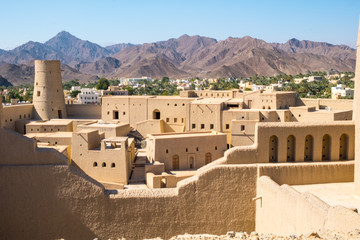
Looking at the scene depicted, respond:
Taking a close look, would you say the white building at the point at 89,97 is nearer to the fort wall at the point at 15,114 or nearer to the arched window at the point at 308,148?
the fort wall at the point at 15,114

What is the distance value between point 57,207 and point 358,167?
8398 mm

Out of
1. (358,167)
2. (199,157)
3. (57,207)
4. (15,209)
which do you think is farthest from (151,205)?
(199,157)

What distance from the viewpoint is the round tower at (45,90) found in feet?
86.0

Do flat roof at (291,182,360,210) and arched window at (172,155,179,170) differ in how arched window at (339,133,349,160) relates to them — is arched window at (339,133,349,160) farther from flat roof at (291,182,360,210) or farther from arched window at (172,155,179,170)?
arched window at (172,155,179,170)

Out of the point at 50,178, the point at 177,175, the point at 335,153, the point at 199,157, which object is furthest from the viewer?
the point at 199,157

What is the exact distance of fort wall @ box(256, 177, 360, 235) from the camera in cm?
759

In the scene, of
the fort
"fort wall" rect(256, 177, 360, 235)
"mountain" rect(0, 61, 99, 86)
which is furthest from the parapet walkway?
"mountain" rect(0, 61, 99, 86)

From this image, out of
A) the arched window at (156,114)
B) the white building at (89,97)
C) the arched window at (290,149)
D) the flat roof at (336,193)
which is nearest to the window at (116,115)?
the arched window at (156,114)

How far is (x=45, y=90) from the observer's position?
26.3 meters

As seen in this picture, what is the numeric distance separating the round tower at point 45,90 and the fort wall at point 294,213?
62.1 feet

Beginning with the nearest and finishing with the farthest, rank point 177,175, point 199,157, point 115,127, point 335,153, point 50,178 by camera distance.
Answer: point 50,178 < point 335,153 < point 177,175 < point 199,157 < point 115,127

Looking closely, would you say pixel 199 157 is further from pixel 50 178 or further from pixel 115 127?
pixel 50 178

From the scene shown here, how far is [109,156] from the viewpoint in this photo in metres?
16.6

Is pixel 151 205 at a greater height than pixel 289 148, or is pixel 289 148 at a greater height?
pixel 289 148
